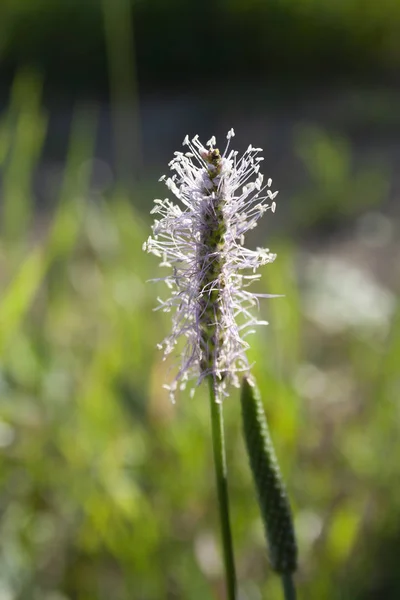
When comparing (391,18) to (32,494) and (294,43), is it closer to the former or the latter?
(294,43)

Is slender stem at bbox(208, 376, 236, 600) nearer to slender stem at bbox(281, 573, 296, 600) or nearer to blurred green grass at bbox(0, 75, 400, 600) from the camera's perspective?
slender stem at bbox(281, 573, 296, 600)

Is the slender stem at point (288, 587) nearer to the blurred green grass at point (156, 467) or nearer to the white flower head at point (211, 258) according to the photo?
the white flower head at point (211, 258)

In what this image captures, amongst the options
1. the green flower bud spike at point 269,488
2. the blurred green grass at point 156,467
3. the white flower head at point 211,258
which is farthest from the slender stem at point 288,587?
the blurred green grass at point 156,467

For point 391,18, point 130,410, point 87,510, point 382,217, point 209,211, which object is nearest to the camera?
point 209,211

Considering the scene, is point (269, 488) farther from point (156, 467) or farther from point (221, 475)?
point (156, 467)

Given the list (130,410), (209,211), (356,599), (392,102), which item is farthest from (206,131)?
(209,211)

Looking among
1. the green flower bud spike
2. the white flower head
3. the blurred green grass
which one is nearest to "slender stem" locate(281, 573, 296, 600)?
the green flower bud spike

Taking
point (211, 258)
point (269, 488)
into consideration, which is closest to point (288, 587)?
point (269, 488)
